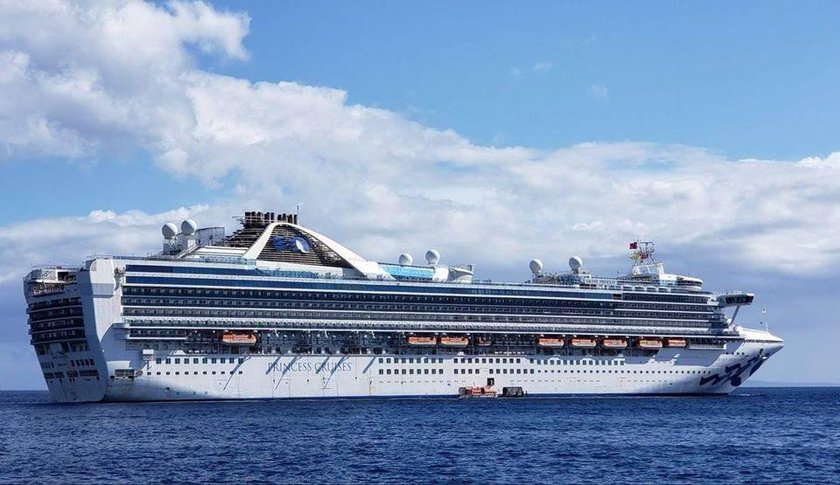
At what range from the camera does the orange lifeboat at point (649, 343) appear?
4820 inches

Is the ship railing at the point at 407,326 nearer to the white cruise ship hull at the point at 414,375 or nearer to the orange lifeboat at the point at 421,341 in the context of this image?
the orange lifeboat at the point at 421,341

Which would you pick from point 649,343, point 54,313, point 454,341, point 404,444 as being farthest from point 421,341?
point 404,444

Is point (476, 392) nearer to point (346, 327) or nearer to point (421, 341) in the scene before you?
point (421, 341)

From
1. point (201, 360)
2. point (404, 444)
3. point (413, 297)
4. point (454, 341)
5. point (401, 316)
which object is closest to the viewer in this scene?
point (404, 444)

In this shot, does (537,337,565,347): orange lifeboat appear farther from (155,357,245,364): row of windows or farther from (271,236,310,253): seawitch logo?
(155,357,245,364): row of windows

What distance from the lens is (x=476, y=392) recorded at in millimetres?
109625

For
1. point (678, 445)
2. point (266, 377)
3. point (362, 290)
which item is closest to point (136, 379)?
point (266, 377)

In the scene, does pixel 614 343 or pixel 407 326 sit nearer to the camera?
pixel 407 326

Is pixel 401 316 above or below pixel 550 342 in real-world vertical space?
above

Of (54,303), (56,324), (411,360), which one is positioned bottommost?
(411,360)

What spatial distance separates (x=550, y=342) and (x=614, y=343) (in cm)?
831

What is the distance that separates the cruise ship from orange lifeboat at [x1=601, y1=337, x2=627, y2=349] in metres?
0.21

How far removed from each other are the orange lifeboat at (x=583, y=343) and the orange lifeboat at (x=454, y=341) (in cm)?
1358

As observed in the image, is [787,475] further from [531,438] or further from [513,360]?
[513,360]
